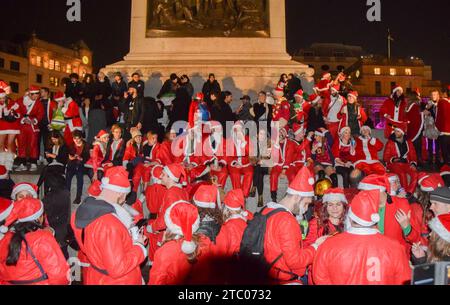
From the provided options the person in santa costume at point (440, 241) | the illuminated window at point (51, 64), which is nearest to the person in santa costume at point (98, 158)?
the person in santa costume at point (440, 241)

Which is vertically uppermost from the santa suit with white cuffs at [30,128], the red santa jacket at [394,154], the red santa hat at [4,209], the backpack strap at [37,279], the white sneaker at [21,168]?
the santa suit with white cuffs at [30,128]

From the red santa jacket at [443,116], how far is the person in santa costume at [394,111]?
32.3 inches

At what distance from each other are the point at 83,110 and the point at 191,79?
12.8 ft

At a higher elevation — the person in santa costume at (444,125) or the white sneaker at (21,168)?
the person in santa costume at (444,125)

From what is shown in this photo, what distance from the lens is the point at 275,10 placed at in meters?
15.8

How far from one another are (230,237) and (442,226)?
2.23 m

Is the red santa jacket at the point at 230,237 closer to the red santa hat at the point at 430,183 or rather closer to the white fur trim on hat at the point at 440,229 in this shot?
the white fur trim on hat at the point at 440,229

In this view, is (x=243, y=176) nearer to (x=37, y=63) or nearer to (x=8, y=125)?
(x=8, y=125)

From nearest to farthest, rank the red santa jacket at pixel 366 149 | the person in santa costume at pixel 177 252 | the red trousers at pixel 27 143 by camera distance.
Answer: the person in santa costume at pixel 177 252, the red santa jacket at pixel 366 149, the red trousers at pixel 27 143

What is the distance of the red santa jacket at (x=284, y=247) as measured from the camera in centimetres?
412

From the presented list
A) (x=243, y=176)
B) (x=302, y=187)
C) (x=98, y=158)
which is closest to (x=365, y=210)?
(x=302, y=187)

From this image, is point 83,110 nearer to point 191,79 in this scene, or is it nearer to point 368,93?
point 191,79
